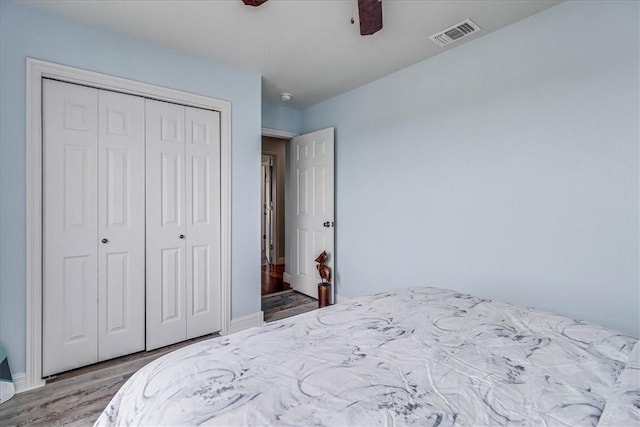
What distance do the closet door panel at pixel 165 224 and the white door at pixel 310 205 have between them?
1.58 meters

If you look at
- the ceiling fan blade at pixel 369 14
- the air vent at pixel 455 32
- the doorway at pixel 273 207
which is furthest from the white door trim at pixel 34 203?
the doorway at pixel 273 207

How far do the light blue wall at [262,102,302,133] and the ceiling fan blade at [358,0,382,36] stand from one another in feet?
7.36

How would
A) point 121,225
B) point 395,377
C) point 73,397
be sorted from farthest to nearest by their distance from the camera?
point 121,225 → point 73,397 → point 395,377

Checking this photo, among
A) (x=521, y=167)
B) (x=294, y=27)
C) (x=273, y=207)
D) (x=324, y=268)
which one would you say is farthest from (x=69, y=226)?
(x=273, y=207)

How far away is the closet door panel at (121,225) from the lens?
7.50 ft

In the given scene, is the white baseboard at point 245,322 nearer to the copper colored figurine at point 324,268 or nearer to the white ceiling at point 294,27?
the copper colored figurine at point 324,268

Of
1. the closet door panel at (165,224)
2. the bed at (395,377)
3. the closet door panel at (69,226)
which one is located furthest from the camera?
the closet door panel at (165,224)

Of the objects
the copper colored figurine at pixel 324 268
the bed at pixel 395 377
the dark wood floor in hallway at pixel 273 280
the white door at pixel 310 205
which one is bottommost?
the dark wood floor in hallway at pixel 273 280

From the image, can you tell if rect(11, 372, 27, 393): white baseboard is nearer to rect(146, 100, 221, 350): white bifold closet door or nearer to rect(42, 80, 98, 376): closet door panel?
rect(42, 80, 98, 376): closet door panel

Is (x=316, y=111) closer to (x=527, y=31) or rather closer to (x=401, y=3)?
(x=401, y=3)

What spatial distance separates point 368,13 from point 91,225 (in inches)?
91.2

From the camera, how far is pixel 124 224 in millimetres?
2377

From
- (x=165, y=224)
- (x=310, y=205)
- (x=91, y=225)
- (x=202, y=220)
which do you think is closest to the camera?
(x=91, y=225)

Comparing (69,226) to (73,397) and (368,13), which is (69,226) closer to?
(73,397)
